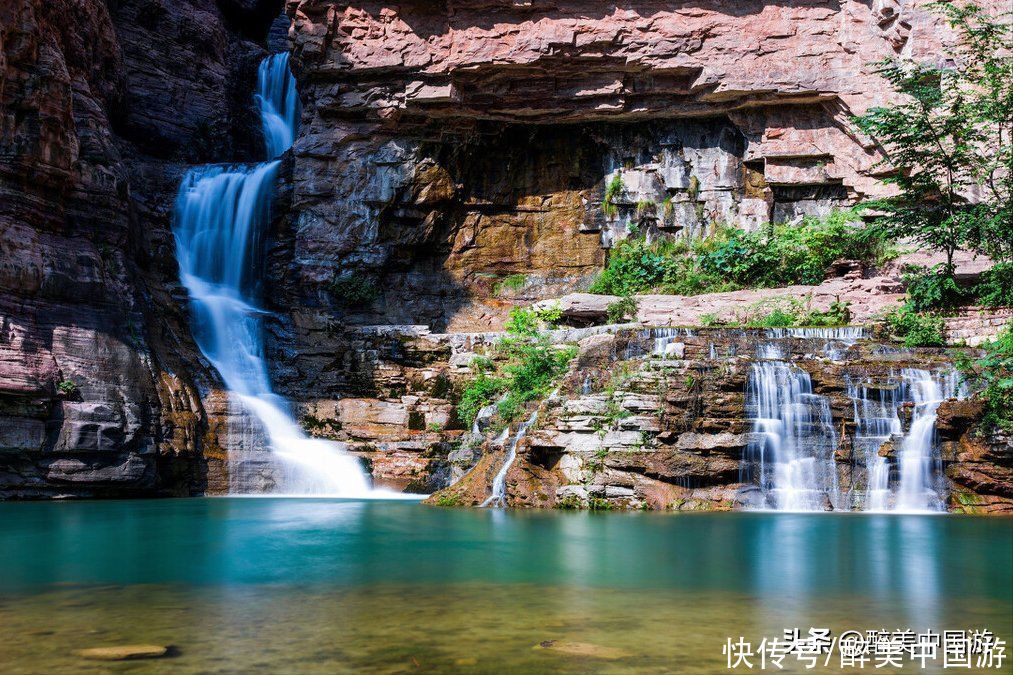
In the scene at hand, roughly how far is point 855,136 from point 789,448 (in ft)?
40.3

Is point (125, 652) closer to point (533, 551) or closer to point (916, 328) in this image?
point (533, 551)

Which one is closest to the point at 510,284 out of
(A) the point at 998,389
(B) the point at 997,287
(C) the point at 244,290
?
(C) the point at 244,290

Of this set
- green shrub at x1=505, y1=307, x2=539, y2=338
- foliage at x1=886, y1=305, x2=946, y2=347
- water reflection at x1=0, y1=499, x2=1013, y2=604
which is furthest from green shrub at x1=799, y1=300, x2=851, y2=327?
water reflection at x1=0, y1=499, x2=1013, y2=604

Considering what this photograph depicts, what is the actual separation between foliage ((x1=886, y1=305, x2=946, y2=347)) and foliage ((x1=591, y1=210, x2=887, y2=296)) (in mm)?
4226

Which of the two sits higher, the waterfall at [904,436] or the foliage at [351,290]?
the foliage at [351,290]

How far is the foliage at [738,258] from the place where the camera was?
20922 millimetres

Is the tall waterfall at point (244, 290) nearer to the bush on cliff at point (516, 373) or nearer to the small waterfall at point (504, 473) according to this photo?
the bush on cliff at point (516, 373)

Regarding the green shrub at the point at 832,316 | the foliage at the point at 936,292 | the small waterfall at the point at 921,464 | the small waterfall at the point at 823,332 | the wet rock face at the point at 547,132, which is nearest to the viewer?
the small waterfall at the point at 921,464

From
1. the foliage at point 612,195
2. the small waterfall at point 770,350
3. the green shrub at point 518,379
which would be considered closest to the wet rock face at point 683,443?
the small waterfall at point 770,350

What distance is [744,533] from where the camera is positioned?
8617mm

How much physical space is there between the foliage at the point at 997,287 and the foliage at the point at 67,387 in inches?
585

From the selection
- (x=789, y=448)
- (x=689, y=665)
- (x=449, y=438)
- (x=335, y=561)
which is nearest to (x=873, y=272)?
(x=789, y=448)

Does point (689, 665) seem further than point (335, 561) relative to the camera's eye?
No

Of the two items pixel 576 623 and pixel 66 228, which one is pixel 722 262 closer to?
pixel 66 228
